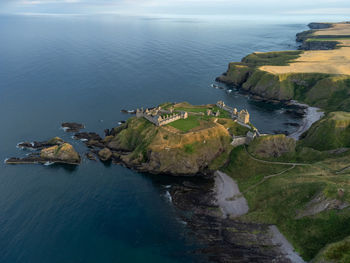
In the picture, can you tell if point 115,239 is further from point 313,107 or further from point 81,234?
point 313,107

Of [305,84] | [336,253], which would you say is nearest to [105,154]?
[336,253]

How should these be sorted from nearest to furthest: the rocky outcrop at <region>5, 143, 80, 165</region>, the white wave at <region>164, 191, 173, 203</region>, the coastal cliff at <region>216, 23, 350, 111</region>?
the white wave at <region>164, 191, 173, 203</region>, the rocky outcrop at <region>5, 143, 80, 165</region>, the coastal cliff at <region>216, 23, 350, 111</region>

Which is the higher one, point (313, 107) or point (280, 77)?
point (280, 77)

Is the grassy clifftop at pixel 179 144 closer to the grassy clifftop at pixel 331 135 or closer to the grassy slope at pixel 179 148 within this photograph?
the grassy slope at pixel 179 148

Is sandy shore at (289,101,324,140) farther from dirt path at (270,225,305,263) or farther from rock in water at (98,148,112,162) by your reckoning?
rock in water at (98,148,112,162)

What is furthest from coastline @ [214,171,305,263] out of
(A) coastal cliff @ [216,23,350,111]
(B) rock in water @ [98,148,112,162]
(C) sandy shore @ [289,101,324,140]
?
(A) coastal cliff @ [216,23,350,111]

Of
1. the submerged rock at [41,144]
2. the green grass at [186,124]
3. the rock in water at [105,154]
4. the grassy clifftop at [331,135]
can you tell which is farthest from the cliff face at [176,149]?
the grassy clifftop at [331,135]

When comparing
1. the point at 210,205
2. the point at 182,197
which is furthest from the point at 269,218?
the point at 182,197
